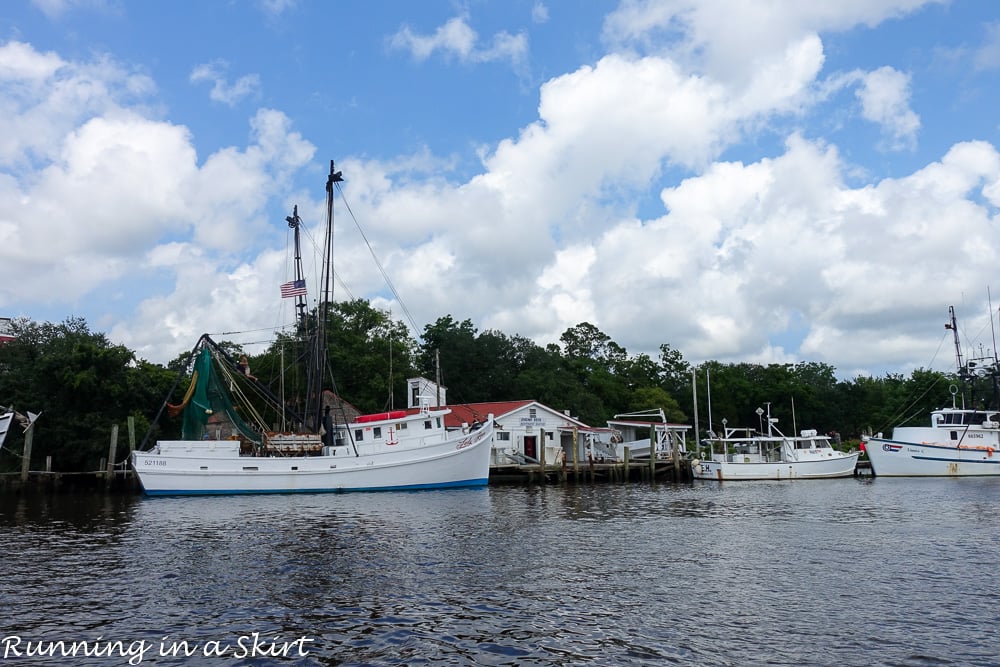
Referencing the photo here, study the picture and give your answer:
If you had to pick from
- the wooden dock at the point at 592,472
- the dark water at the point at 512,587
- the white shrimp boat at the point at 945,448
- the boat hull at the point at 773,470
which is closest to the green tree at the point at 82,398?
the dark water at the point at 512,587

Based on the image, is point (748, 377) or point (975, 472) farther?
point (748, 377)

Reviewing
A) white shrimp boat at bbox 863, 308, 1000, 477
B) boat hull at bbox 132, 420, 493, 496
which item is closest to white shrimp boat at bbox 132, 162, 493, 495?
boat hull at bbox 132, 420, 493, 496

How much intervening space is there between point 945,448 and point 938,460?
86cm

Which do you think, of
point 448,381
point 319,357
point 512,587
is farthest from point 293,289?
point 448,381

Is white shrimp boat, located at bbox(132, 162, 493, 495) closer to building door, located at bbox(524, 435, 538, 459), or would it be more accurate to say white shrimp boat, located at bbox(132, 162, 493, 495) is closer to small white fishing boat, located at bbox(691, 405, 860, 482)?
building door, located at bbox(524, 435, 538, 459)

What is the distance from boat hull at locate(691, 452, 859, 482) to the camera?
4606 centimetres

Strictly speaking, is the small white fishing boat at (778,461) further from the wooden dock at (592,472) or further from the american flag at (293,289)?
the american flag at (293,289)

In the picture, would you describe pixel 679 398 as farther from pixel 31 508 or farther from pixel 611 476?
pixel 31 508

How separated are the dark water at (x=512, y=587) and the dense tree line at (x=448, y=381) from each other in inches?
781

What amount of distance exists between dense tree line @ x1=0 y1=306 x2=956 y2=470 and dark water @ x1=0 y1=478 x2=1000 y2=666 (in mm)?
19830

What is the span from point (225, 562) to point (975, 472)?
149 feet

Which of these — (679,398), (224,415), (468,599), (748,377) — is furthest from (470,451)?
(748,377)

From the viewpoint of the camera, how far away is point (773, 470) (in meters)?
46.2

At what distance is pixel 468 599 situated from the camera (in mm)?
14281
